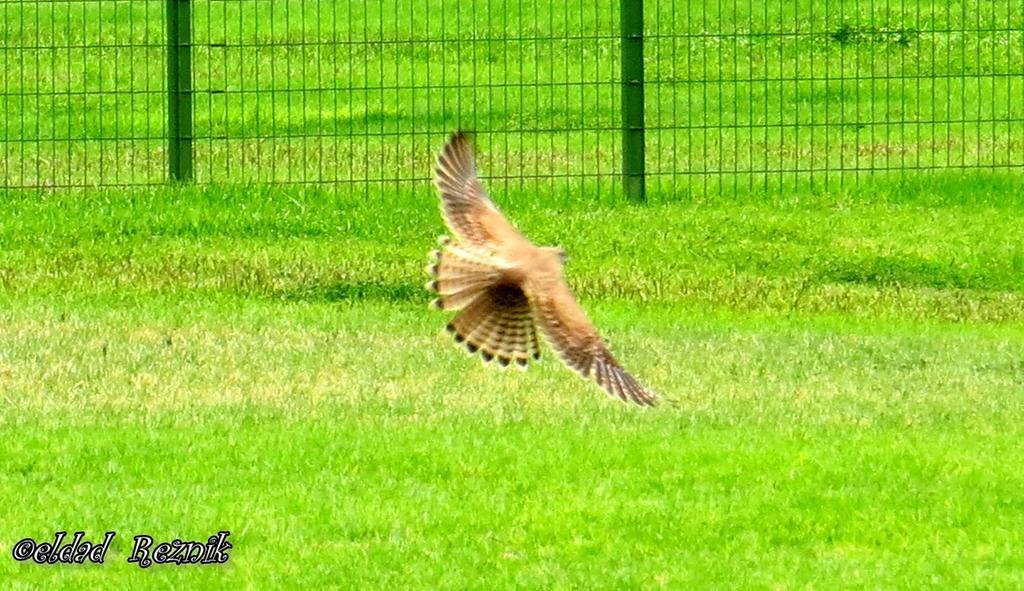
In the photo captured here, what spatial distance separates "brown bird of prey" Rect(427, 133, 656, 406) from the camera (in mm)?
6918

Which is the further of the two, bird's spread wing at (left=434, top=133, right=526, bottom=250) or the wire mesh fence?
the wire mesh fence

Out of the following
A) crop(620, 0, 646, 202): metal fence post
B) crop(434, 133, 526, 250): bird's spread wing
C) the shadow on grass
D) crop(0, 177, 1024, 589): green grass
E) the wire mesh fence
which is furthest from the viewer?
the wire mesh fence

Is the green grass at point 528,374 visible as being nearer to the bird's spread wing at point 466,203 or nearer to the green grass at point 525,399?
the green grass at point 525,399

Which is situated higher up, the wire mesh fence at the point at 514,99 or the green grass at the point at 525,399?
the wire mesh fence at the point at 514,99

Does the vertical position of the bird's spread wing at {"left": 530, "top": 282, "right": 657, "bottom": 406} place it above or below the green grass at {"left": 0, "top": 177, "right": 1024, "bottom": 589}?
above

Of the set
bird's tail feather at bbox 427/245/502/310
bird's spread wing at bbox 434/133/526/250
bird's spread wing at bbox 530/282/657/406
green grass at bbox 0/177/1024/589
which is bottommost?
green grass at bbox 0/177/1024/589

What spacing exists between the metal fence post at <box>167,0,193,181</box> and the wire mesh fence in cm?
7

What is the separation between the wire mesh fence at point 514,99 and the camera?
1622 cm

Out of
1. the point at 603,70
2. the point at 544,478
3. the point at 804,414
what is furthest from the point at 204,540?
the point at 603,70

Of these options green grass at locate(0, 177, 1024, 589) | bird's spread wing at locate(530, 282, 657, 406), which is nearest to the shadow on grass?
green grass at locate(0, 177, 1024, 589)

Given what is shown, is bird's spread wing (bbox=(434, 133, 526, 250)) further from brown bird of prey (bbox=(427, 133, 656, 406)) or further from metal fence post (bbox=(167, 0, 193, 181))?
metal fence post (bbox=(167, 0, 193, 181))

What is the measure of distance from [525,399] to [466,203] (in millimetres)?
2626

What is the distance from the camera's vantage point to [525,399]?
10.1 meters

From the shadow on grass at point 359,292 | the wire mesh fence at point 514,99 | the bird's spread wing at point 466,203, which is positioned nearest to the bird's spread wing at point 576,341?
the bird's spread wing at point 466,203
